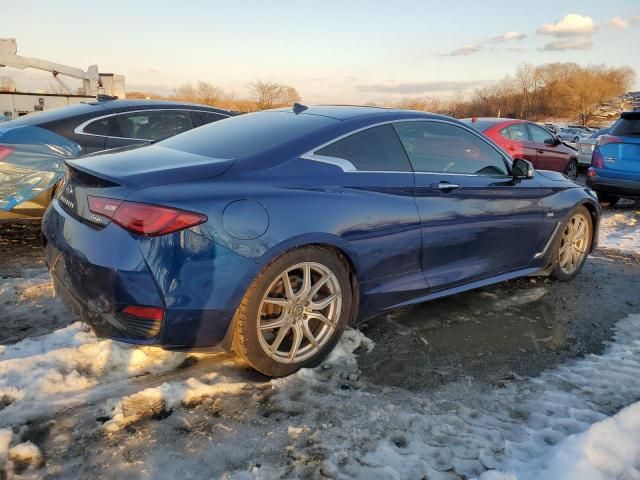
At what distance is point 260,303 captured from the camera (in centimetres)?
265

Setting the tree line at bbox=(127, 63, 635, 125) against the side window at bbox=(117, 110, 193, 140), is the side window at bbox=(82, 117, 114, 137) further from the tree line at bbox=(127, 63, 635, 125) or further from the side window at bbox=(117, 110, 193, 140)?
the tree line at bbox=(127, 63, 635, 125)

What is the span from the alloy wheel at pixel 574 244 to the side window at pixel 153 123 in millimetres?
4130

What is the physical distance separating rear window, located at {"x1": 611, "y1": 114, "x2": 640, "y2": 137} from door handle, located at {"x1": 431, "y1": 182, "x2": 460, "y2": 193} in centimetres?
608

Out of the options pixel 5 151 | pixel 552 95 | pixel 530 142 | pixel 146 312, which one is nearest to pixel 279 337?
pixel 146 312

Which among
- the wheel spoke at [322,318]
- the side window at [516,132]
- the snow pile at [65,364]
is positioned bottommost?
the snow pile at [65,364]

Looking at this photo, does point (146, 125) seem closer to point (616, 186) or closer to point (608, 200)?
point (616, 186)

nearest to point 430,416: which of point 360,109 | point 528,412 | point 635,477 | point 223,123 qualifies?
point 528,412

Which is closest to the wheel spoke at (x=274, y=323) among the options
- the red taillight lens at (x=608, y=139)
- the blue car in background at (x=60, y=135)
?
the blue car in background at (x=60, y=135)

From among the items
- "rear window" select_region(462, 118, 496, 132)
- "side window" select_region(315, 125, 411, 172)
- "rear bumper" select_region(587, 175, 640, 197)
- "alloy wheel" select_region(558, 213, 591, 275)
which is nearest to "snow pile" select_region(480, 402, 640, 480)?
"side window" select_region(315, 125, 411, 172)

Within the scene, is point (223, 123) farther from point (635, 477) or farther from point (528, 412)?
point (635, 477)

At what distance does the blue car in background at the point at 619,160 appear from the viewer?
7988 millimetres

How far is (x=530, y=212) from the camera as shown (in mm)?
4199

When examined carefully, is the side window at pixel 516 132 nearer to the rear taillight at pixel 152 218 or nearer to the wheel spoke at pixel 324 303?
the wheel spoke at pixel 324 303

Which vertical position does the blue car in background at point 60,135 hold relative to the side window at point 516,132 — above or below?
below
